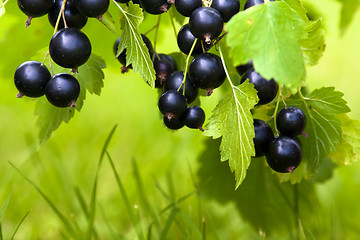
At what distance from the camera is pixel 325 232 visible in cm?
181

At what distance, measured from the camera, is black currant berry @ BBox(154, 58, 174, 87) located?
1294 mm

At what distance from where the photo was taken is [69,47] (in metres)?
1.02

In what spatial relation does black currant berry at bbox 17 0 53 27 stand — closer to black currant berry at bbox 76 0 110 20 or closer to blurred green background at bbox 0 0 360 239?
black currant berry at bbox 76 0 110 20

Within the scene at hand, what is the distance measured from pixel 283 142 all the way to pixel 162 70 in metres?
0.39

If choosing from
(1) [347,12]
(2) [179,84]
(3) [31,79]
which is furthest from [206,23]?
(1) [347,12]

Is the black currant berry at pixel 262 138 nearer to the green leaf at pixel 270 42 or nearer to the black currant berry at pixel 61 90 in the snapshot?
the green leaf at pixel 270 42

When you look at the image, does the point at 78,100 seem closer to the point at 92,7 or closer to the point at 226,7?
the point at 92,7

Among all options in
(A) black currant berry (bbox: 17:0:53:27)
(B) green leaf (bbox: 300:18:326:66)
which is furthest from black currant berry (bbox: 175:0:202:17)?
(B) green leaf (bbox: 300:18:326:66)

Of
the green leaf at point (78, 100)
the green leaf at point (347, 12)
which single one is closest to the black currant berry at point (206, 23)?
the green leaf at point (78, 100)

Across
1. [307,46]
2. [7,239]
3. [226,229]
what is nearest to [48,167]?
[7,239]

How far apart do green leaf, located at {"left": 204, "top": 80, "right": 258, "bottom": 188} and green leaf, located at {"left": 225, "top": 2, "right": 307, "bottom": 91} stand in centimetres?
16

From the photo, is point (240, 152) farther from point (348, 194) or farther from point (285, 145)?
point (348, 194)

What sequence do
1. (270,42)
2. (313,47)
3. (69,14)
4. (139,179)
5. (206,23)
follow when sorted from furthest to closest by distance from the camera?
(139,179)
(313,47)
(69,14)
(206,23)
(270,42)

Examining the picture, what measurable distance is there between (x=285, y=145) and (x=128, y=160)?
5.40 feet
